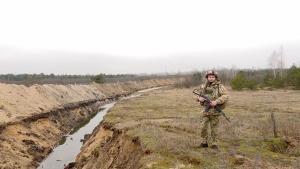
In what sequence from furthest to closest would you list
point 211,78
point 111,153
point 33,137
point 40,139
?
point 40,139
point 33,137
point 111,153
point 211,78

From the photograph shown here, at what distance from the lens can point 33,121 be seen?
136 feet

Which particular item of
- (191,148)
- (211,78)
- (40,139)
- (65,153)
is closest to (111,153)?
(191,148)

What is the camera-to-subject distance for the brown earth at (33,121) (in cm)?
3022

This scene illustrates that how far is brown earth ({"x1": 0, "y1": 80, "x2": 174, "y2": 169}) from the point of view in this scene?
30220 mm

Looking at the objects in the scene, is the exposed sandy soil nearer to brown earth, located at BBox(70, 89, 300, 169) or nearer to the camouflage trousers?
brown earth, located at BBox(70, 89, 300, 169)

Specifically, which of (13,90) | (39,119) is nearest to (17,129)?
(39,119)

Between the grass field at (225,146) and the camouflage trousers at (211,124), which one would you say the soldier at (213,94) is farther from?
the grass field at (225,146)

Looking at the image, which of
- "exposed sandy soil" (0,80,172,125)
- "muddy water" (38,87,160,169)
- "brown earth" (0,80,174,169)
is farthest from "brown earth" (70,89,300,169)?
"exposed sandy soil" (0,80,172,125)

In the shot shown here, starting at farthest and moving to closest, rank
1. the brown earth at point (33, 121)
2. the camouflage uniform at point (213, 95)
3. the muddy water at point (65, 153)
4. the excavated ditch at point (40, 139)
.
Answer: the brown earth at point (33, 121), the muddy water at point (65, 153), the excavated ditch at point (40, 139), the camouflage uniform at point (213, 95)

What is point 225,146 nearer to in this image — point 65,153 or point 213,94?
point 213,94

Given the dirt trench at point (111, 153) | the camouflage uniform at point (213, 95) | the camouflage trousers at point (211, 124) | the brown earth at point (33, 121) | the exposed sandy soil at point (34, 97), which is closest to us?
the camouflage uniform at point (213, 95)

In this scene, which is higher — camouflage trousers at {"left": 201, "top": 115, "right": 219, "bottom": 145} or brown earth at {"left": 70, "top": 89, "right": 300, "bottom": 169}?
camouflage trousers at {"left": 201, "top": 115, "right": 219, "bottom": 145}

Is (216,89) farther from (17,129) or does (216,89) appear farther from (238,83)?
(238,83)

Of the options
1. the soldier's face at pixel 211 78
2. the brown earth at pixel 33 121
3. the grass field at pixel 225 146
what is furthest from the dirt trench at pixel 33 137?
the soldier's face at pixel 211 78
